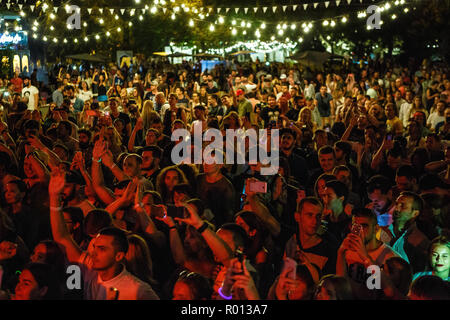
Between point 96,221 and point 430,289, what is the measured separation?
7.60ft

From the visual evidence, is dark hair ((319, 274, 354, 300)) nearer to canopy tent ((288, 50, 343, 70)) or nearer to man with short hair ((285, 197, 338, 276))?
man with short hair ((285, 197, 338, 276))

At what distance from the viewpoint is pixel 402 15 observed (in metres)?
33.7

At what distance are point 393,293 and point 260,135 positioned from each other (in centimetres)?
444

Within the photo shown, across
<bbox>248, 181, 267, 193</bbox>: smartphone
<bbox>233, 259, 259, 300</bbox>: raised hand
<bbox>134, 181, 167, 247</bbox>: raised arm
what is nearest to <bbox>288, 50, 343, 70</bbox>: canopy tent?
→ <bbox>248, 181, 267, 193</bbox>: smartphone

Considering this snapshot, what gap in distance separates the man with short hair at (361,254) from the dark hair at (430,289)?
0.29m

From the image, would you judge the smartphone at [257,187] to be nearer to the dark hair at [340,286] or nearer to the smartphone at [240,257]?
the smartphone at [240,257]

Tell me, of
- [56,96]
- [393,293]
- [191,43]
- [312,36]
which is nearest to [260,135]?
[393,293]

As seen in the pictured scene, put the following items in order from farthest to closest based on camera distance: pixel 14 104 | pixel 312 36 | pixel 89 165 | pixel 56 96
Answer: pixel 312 36 < pixel 56 96 < pixel 14 104 < pixel 89 165

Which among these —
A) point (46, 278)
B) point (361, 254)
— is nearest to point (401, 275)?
point (361, 254)

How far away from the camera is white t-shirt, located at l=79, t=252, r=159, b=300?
3652mm

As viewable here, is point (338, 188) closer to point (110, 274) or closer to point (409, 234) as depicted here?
point (409, 234)

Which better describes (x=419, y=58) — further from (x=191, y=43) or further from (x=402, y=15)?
(x=191, y=43)

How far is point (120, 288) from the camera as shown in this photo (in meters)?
3.71

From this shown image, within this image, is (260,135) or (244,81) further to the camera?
(244,81)
